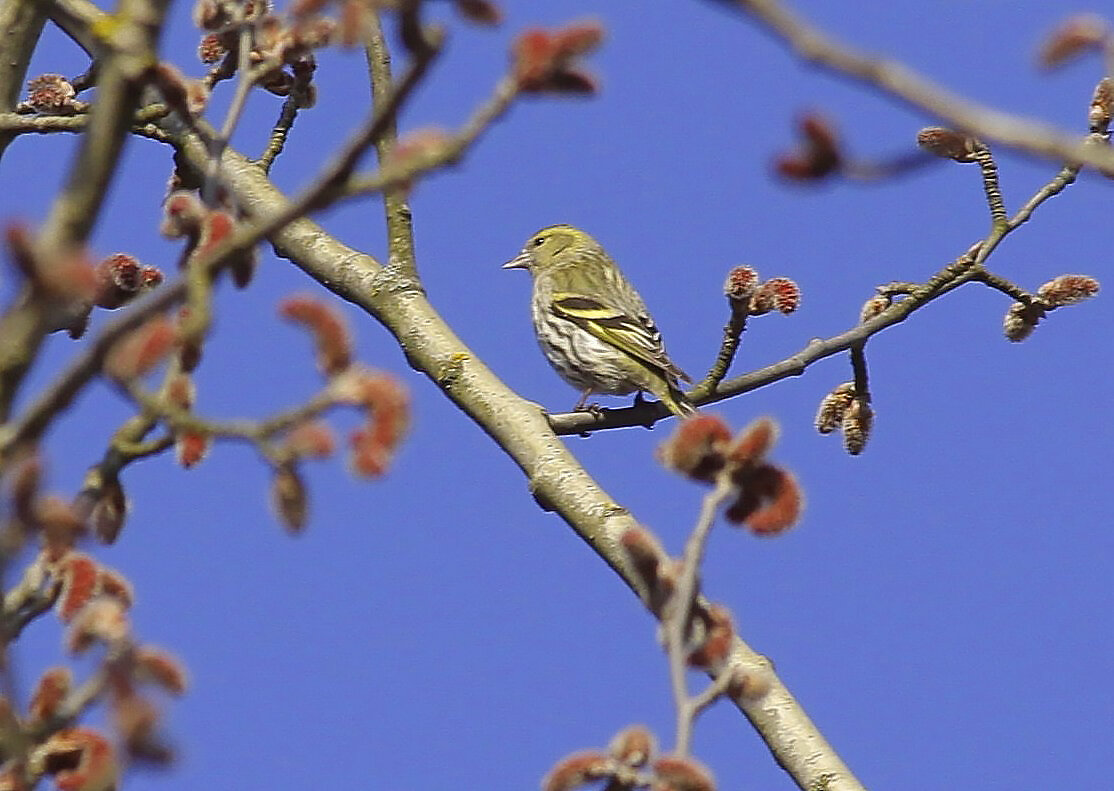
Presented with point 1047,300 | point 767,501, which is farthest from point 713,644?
point 1047,300

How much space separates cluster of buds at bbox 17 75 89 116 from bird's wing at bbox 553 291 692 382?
4148 mm

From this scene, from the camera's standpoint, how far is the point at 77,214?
6.56 feet

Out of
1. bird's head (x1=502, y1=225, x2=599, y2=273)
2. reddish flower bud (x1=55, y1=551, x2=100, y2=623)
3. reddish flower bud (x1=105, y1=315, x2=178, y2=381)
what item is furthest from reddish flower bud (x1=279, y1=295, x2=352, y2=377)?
bird's head (x1=502, y1=225, x2=599, y2=273)

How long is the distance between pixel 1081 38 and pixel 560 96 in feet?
2.24

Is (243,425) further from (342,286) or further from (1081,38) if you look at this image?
(342,286)

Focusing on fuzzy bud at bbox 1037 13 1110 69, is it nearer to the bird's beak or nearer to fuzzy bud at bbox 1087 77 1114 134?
fuzzy bud at bbox 1087 77 1114 134

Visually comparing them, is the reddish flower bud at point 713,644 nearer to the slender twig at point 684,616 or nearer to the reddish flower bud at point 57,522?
the slender twig at point 684,616

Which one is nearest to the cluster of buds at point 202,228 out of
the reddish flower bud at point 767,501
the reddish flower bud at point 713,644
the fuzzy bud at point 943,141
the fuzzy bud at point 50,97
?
the reddish flower bud at point 767,501

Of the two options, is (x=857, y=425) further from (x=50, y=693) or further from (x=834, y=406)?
(x=50, y=693)

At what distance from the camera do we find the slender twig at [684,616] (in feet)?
8.48

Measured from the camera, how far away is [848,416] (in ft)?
19.0

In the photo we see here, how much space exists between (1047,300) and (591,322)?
4868 mm

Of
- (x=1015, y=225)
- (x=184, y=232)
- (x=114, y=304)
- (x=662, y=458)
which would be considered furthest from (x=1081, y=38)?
(x=1015, y=225)

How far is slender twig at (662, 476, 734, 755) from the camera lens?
258cm
